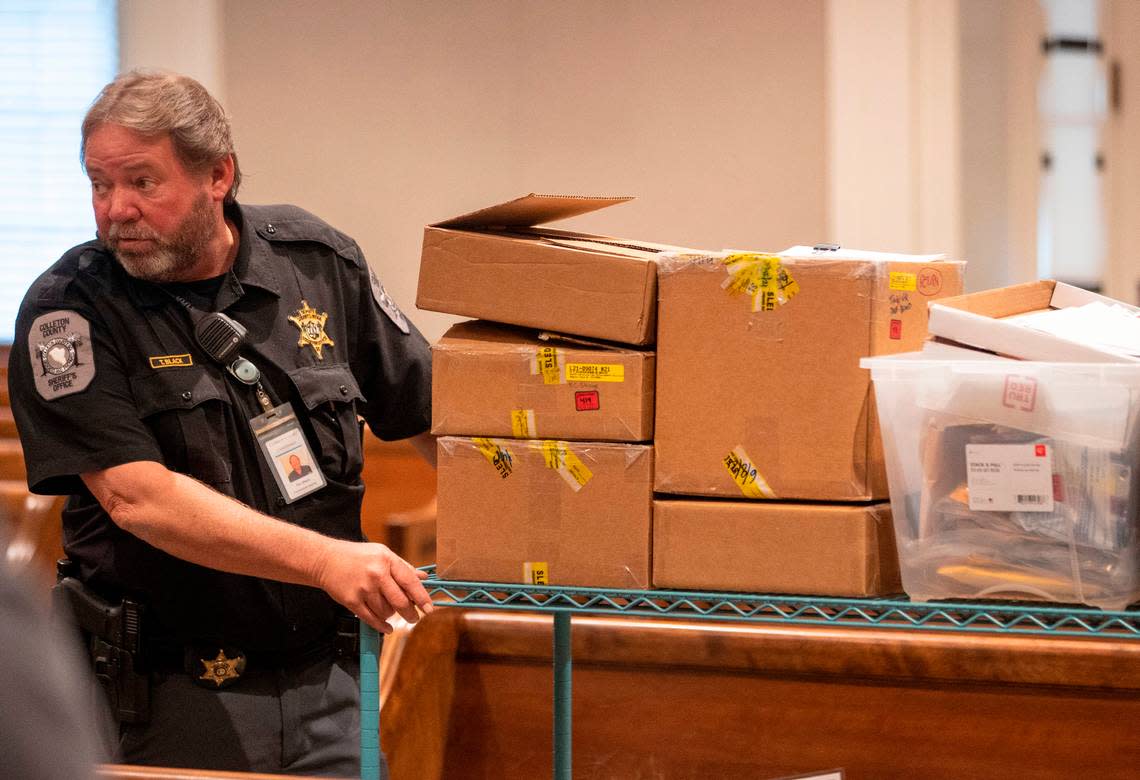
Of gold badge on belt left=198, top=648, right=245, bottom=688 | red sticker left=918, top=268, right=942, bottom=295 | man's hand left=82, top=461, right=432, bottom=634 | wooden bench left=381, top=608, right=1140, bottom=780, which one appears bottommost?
wooden bench left=381, top=608, right=1140, bottom=780

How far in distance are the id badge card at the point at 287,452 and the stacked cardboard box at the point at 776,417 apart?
0.59 m

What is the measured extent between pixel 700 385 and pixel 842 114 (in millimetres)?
2254

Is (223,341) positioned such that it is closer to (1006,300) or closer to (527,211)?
(527,211)

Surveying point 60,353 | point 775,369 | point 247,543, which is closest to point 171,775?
point 247,543

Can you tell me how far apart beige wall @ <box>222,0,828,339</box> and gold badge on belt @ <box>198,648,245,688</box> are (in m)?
2.16

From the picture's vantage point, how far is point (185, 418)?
5.32 feet

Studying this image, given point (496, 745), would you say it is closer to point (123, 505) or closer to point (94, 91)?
point (123, 505)

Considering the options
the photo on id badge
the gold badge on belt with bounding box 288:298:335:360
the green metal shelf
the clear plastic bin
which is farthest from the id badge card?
the clear plastic bin

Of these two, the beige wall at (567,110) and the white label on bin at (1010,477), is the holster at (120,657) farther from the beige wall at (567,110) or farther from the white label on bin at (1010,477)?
the beige wall at (567,110)

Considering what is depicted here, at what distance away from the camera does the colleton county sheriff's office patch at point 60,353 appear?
5.11ft

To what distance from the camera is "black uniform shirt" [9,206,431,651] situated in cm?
156

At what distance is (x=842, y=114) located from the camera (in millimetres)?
3348

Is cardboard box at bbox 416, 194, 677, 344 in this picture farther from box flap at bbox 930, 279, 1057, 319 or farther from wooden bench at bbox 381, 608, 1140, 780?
wooden bench at bbox 381, 608, 1140, 780

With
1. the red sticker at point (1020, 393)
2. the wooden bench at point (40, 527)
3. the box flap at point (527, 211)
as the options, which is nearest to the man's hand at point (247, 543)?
the box flap at point (527, 211)
